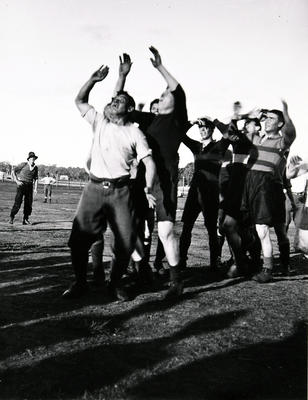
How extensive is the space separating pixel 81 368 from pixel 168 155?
274 cm

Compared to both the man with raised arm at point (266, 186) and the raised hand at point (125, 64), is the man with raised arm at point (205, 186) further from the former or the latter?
the raised hand at point (125, 64)

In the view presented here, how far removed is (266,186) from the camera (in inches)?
252

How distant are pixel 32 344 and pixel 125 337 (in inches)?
28.0

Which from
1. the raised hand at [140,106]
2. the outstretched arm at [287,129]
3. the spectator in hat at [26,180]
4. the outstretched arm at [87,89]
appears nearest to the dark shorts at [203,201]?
the outstretched arm at [287,129]

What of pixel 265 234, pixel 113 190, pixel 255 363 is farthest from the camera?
pixel 265 234

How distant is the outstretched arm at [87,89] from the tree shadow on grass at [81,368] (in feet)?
7.82

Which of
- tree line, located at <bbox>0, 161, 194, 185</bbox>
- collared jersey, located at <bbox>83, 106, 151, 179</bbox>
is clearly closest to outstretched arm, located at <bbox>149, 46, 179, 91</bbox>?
collared jersey, located at <bbox>83, 106, 151, 179</bbox>

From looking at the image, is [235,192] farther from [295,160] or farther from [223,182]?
[295,160]

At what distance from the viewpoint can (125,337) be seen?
3.82m

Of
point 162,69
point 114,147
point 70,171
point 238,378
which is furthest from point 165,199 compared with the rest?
point 70,171

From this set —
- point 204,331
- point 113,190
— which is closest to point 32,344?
point 204,331

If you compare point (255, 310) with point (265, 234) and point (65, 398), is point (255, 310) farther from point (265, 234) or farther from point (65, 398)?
point (65, 398)

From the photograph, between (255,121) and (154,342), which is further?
(255,121)

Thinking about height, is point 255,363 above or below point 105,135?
below
